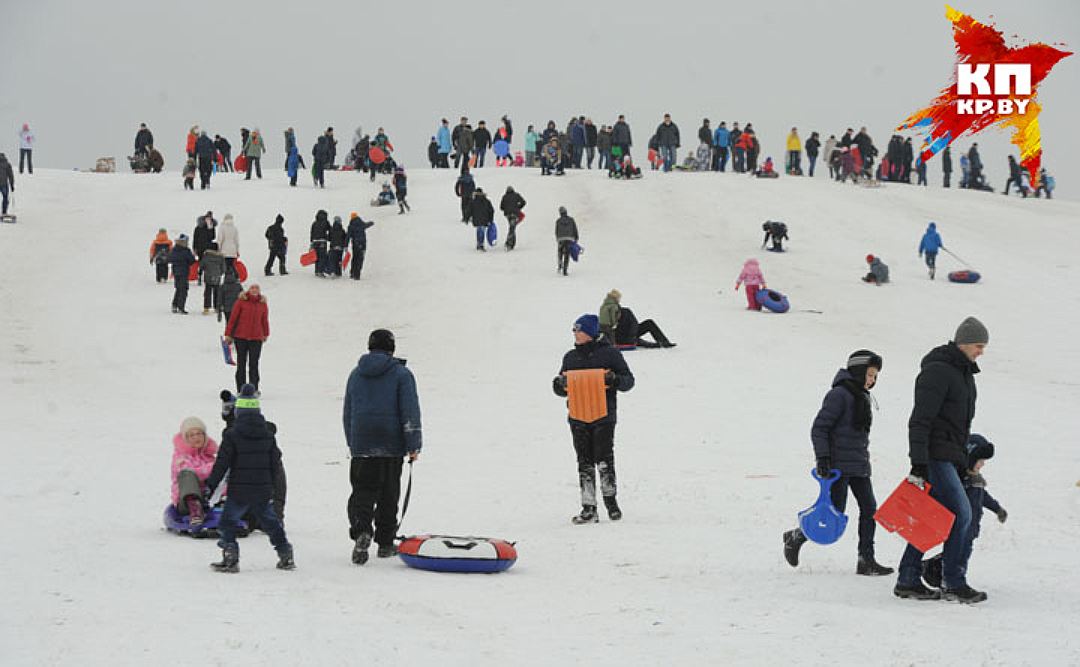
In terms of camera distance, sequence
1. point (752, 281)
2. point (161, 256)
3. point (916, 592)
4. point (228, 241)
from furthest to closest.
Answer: point (161, 256) < point (752, 281) < point (228, 241) < point (916, 592)

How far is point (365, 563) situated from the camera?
364 inches

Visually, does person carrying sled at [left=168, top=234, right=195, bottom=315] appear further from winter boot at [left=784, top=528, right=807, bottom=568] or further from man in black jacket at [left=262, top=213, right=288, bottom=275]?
winter boot at [left=784, top=528, right=807, bottom=568]

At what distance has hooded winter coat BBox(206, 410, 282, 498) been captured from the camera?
8.67 m

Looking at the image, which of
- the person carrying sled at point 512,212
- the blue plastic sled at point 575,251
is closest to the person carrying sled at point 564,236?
the blue plastic sled at point 575,251

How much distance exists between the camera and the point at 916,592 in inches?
312

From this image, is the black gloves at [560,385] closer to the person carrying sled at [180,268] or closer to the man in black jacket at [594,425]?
the man in black jacket at [594,425]

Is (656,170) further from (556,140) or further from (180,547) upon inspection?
(180,547)

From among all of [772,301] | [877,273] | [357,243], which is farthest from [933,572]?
[877,273]

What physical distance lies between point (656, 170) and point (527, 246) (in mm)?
14768

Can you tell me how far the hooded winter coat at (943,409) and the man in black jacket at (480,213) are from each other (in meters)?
25.4

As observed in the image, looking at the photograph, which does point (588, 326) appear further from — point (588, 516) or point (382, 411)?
point (382, 411)

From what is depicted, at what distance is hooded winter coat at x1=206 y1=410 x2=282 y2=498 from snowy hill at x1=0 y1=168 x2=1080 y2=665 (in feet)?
1.84

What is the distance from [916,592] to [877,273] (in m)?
23.7

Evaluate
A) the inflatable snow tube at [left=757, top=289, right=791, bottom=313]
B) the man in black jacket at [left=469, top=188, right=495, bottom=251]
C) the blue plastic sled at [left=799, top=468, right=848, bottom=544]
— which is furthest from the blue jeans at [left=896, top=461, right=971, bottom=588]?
the man in black jacket at [left=469, top=188, right=495, bottom=251]
